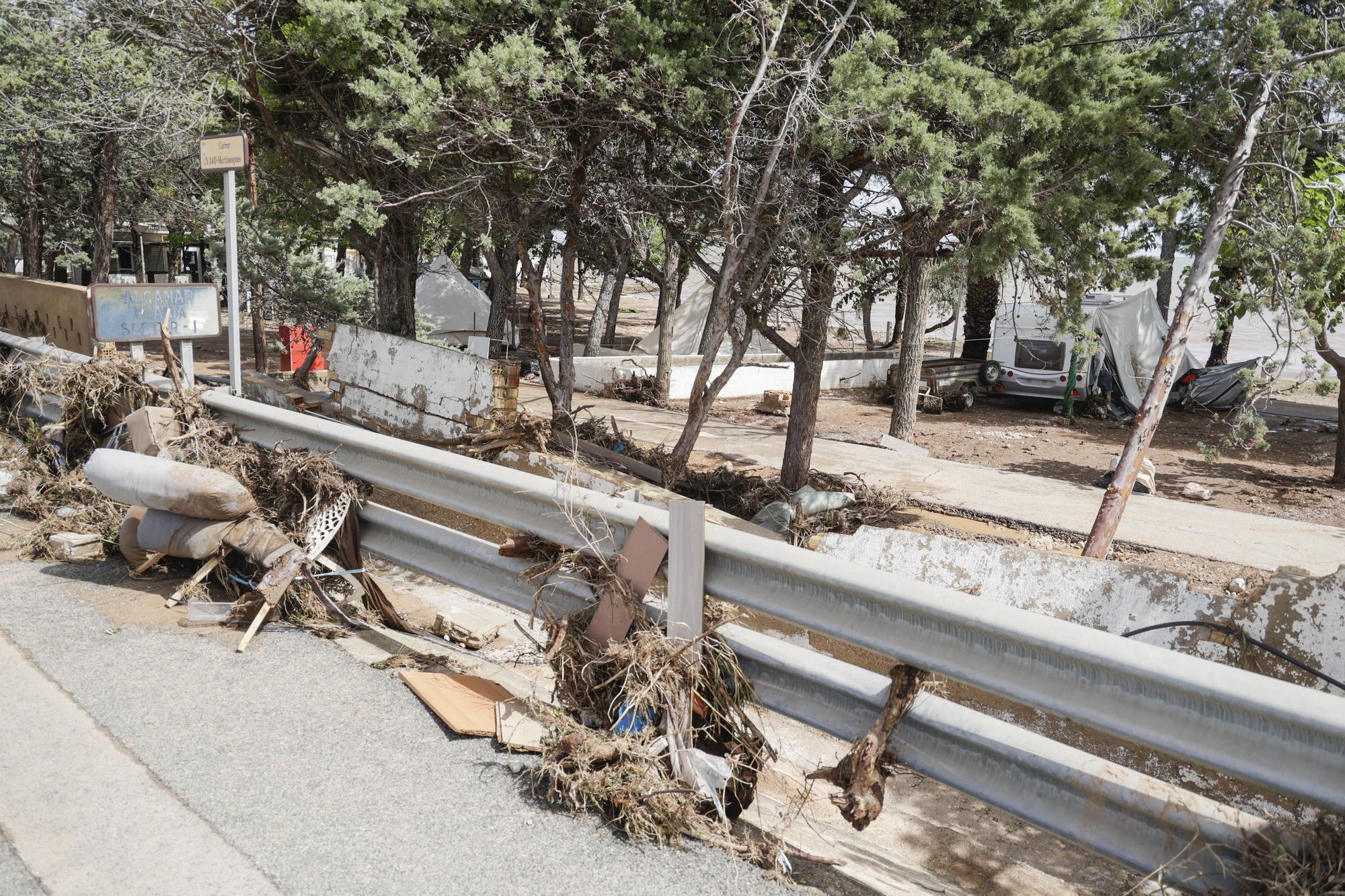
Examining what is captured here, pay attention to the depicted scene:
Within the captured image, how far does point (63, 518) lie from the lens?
4977 millimetres

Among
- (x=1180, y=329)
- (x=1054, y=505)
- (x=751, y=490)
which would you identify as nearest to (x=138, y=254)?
(x=751, y=490)

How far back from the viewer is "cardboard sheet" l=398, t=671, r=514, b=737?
9.77 feet

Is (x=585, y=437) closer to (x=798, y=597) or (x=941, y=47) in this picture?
(x=941, y=47)

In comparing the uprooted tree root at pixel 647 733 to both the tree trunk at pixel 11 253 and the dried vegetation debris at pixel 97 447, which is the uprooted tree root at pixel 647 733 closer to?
the dried vegetation debris at pixel 97 447

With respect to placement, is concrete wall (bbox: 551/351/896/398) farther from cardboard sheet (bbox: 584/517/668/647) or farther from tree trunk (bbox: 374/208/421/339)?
cardboard sheet (bbox: 584/517/668/647)

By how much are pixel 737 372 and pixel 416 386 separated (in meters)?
15.6

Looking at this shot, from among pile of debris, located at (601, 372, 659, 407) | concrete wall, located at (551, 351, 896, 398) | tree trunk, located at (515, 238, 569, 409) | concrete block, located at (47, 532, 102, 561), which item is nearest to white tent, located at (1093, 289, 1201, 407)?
concrete wall, located at (551, 351, 896, 398)

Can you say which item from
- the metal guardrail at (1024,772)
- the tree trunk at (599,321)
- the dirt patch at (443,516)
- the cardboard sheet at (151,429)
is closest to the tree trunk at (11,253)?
the tree trunk at (599,321)

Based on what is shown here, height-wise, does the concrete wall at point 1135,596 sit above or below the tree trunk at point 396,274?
below

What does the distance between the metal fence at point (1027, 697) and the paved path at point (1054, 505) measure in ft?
31.7

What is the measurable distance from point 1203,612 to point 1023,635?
277 centimetres

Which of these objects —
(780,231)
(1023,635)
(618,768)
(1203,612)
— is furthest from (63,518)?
(780,231)

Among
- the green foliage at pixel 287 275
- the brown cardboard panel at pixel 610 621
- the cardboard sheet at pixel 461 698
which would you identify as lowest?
the cardboard sheet at pixel 461 698

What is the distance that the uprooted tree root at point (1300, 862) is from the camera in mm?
1903
